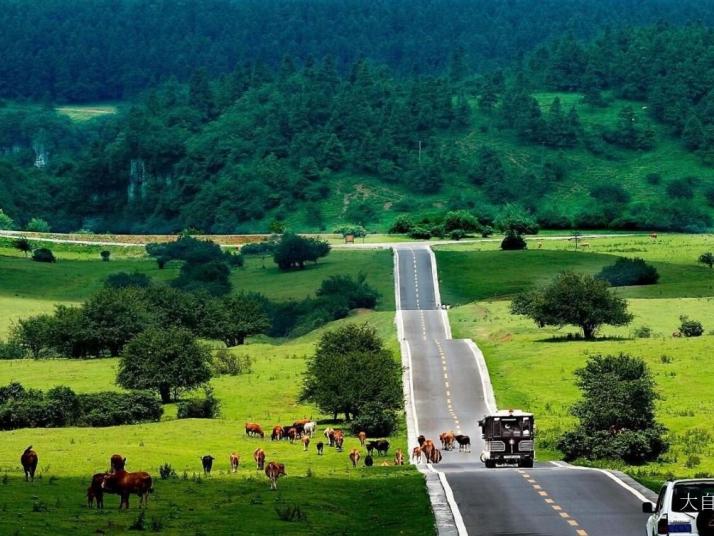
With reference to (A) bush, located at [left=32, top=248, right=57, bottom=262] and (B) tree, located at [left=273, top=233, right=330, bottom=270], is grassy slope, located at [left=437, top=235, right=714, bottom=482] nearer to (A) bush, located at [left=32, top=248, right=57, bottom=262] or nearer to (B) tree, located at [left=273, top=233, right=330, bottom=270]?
(B) tree, located at [left=273, top=233, right=330, bottom=270]

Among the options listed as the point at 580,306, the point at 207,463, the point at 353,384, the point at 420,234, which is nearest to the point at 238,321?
the point at 580,306

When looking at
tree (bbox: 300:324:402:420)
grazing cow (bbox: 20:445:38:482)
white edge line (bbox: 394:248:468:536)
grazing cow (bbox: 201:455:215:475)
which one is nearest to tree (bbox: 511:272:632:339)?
white edge line (bbox: 394:248:468:536)

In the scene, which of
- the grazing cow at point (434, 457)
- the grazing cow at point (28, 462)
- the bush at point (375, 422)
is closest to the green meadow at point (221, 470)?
the grazing cow at point (28, 462)

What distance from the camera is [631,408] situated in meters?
65.4

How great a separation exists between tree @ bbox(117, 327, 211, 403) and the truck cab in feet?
109

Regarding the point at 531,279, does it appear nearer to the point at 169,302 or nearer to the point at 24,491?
the point at 169,302

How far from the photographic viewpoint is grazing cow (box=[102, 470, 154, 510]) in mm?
44219

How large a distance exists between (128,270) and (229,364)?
72.1 m

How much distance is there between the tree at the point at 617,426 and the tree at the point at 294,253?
339 ft

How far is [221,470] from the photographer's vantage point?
6062cm

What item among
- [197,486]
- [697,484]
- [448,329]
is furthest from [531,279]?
[697,484]

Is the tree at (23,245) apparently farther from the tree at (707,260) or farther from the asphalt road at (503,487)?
the asphalt road at (503,487)

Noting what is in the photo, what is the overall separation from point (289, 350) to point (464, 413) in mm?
30030

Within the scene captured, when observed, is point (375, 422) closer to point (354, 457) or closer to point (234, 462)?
point (354, 457)
